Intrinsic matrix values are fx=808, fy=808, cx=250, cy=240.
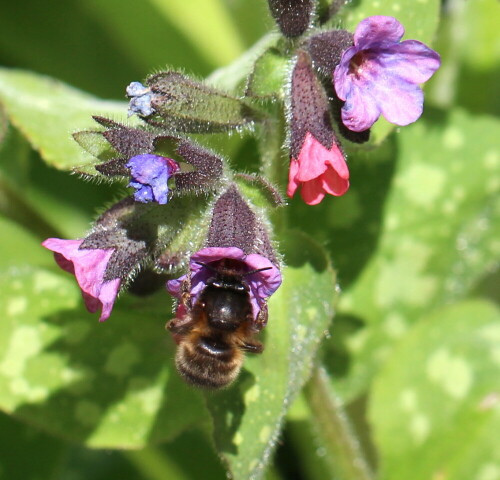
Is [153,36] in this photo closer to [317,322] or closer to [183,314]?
[317,322]

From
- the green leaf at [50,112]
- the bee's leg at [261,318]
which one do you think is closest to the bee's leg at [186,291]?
the bee's leg at [261,318]

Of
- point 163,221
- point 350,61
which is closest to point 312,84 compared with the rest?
point 350,61

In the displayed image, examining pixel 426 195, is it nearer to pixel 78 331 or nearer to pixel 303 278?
pixel 303 278

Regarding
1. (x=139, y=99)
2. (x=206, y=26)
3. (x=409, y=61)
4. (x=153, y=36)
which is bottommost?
(x=206, y=26)

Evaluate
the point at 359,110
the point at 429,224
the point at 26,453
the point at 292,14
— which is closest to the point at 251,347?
the point at 359,110

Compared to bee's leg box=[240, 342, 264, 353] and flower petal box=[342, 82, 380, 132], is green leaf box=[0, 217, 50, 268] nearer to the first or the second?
bee's leg box=[240, 342, 264, 353]

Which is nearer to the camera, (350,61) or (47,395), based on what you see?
(350,61)
